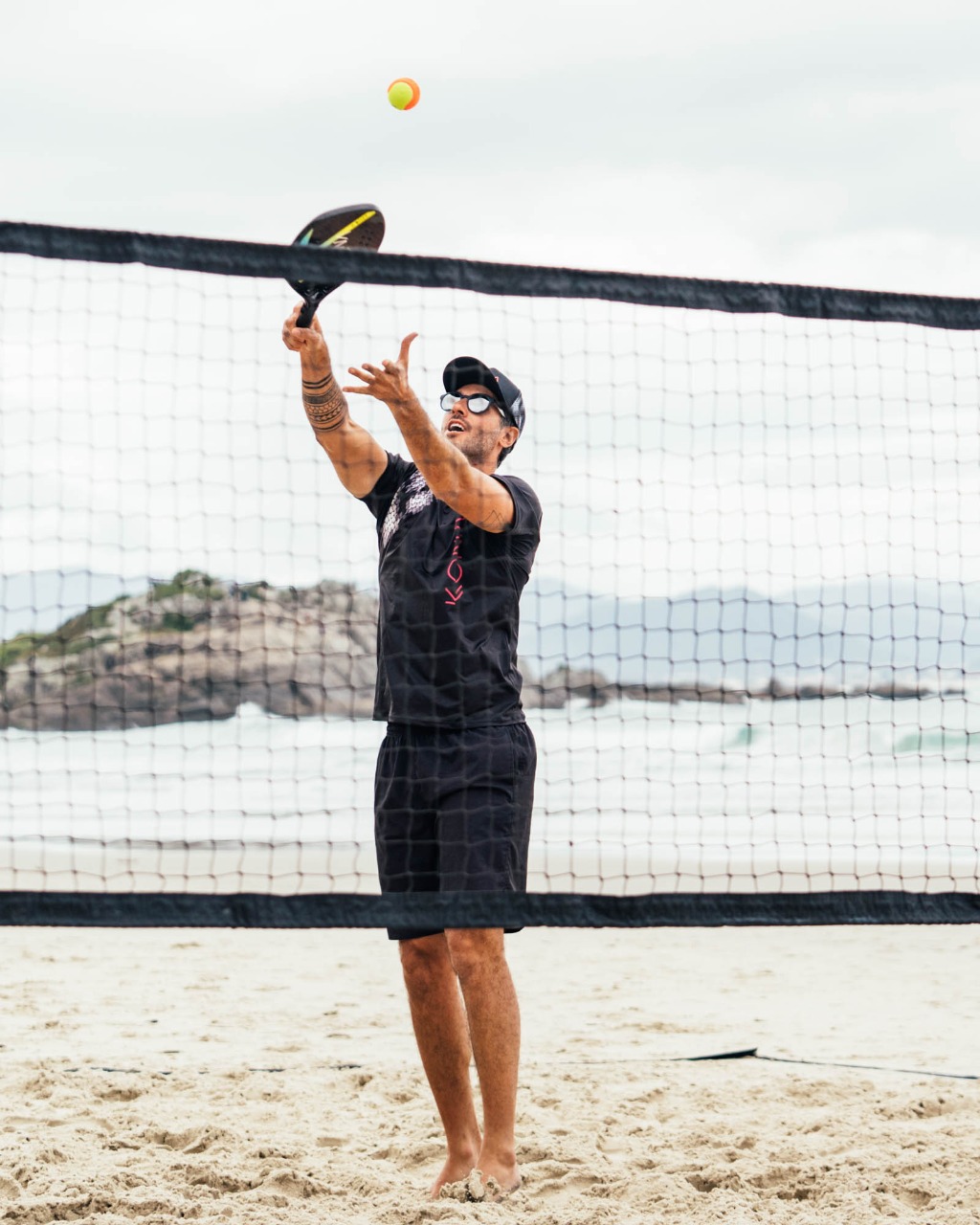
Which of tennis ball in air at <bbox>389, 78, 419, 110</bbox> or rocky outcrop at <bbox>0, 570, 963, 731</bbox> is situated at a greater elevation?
tennis ball in air at <bbox>389, 78, 419, 110</bbox>

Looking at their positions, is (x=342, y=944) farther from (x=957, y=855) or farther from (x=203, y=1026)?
(x=957, y=855)

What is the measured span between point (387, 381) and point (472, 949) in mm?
1407

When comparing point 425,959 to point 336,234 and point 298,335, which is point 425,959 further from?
point 336,234

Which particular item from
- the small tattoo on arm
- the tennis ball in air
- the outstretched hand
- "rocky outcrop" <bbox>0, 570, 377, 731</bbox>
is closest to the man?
the small tattoo on arm

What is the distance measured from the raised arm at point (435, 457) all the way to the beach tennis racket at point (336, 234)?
302 mm

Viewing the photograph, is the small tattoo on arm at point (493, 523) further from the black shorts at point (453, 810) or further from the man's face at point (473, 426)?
the black shorts at point (453, 810)

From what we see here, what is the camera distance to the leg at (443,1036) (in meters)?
3.55

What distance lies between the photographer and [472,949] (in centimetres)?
338

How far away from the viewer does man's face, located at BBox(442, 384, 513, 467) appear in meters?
3.69

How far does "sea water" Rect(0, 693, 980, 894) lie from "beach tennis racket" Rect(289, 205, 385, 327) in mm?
1125

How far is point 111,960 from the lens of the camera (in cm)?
680

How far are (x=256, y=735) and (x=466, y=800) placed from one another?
19.1 meters

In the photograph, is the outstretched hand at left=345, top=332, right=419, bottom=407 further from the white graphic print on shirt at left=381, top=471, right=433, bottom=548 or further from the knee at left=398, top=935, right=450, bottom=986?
the knee at left=398, top=935, right=450, bottom=986

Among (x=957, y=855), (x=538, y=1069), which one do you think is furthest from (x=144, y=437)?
(x=957, y=855)
